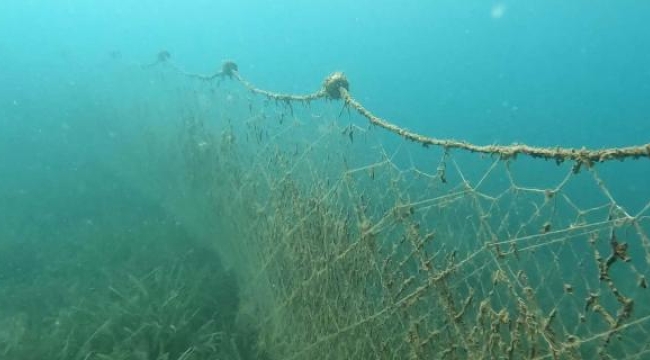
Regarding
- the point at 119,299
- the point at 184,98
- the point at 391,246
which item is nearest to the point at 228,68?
the point at 184,98

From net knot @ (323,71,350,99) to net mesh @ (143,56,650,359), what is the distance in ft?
0.11

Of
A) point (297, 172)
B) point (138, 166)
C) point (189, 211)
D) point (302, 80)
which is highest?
point (302, 80)

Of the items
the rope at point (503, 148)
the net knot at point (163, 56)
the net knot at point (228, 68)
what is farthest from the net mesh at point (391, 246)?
the net knot at point (163, 56)

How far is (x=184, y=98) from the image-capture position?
8.90m

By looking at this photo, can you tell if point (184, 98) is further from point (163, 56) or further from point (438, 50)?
point (438, 50)

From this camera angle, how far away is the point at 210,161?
675 centimetres

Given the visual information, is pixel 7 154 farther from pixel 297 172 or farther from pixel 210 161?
pixel 297 172

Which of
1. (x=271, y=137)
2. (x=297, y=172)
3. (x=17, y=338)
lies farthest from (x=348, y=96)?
(x=17, y=338)

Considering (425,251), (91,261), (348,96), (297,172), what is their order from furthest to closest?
1. (91,261)
2. (297,172)
3. (348,96)
4. (425,251)

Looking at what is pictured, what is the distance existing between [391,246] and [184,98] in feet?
20.7

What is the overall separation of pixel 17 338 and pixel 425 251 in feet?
15.9

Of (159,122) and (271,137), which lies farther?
(159,122)

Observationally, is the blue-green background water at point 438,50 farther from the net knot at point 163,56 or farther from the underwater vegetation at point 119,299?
the underwater vegetation at point 119,299

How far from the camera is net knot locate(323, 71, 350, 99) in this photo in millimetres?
3795
